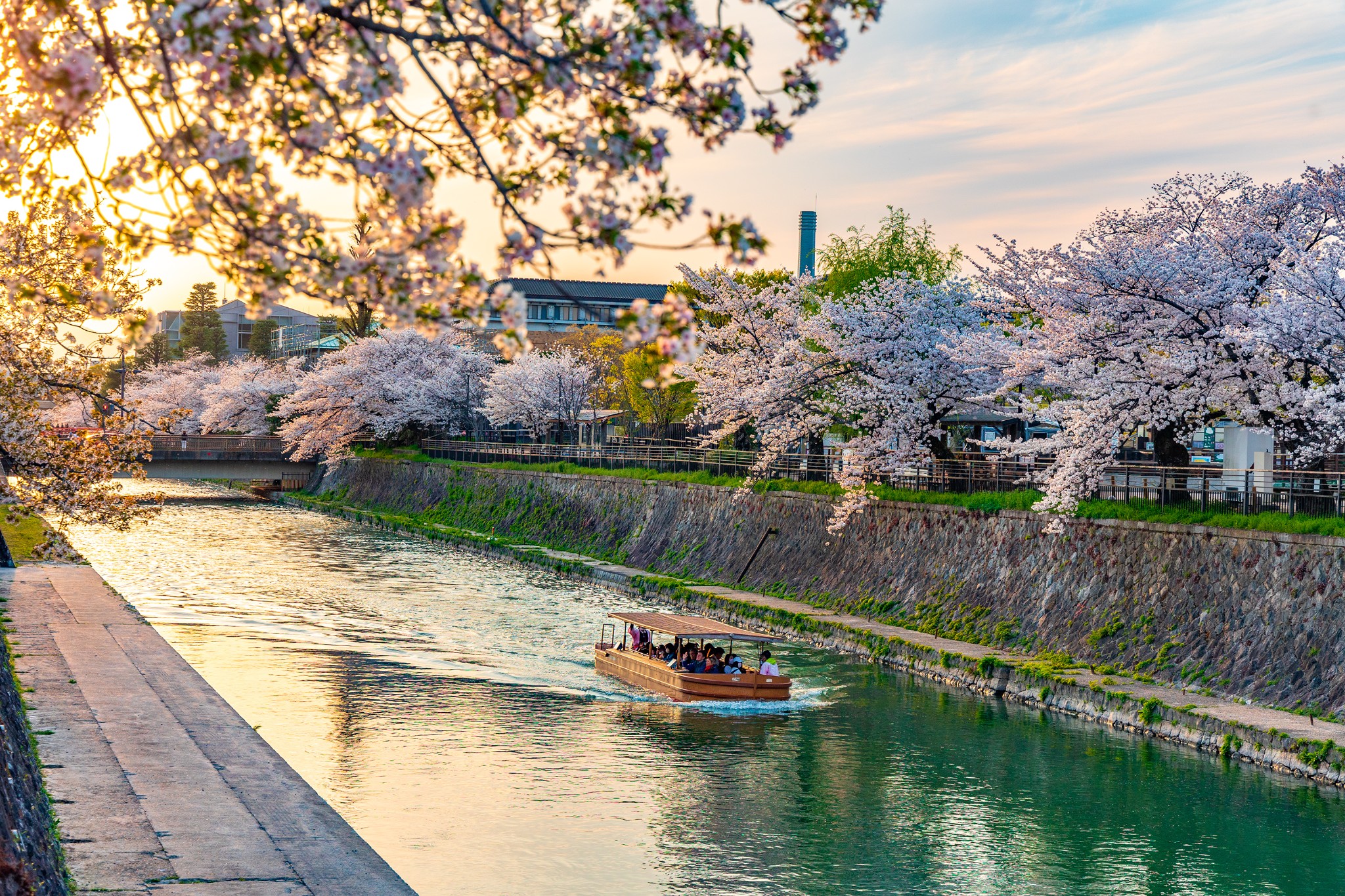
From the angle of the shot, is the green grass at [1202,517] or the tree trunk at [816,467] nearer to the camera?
the green grass at [1202,517]

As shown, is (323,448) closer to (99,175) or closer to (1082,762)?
(1082,762)

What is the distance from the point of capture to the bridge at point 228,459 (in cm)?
7938

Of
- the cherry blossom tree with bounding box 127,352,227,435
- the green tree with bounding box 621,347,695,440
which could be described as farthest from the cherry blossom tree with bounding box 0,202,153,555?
the cherry blossom tree with bounding box 127,352,227,435

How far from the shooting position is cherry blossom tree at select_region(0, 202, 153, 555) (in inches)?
882

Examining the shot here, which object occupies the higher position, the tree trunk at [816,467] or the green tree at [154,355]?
the green tree at [154,355]

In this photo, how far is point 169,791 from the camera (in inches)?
653

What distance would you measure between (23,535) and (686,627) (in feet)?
101

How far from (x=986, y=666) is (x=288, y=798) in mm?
17320

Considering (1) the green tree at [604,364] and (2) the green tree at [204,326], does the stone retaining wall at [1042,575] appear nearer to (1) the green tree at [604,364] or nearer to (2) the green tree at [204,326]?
(1) the green tree at [604,364]

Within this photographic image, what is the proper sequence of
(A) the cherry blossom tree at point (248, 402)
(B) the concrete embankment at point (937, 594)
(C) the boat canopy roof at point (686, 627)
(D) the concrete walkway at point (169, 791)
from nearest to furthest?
(D) the concrete walkway at point (169, 791), (B) the concrete embankment at point (937, 594), (C) the boat canopy roof at point (686, 627), (A) the cherry blossom tree at point (248, 402)

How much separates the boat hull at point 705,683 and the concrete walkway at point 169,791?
408 inches

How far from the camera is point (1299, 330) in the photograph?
2600 cm

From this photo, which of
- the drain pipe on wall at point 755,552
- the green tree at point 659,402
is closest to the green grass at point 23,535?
the drain pipe on wall at point 755,552

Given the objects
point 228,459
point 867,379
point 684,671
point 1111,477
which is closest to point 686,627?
point 684,671
